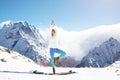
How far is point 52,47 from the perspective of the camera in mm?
25453

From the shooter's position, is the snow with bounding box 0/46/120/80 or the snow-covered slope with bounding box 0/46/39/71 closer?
the snow with bounding box 0/46/120/80

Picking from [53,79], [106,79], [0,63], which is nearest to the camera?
[53,79]

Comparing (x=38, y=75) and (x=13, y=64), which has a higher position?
(x=13, y=64)

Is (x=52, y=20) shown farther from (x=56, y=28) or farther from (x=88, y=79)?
(x=88, y=79)

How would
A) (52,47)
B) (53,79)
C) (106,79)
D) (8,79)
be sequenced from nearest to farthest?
(8,79), (53,79), (106,79), (52,47)

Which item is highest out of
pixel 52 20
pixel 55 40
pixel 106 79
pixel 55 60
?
pixel 52 20

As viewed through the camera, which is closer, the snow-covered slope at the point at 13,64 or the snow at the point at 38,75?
the snow at the point at 38,75

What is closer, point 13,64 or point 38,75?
point 38,75

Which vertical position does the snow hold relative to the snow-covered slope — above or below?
below

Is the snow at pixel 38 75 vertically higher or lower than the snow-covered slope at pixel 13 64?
lower

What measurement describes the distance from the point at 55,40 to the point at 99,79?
7.82 m

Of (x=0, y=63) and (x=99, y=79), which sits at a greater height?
(x=0, y=63)

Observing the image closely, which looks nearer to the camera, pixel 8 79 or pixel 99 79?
pixel 8 79

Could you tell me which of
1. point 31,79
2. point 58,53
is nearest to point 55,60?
point 58,53
